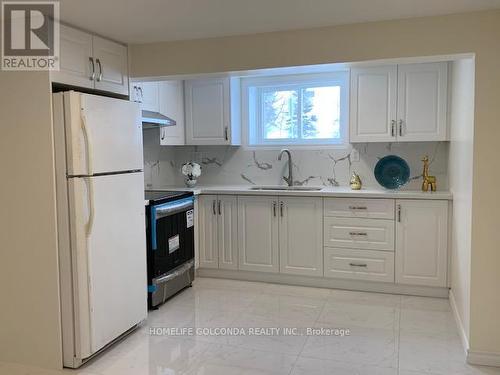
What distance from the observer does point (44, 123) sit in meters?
2.54

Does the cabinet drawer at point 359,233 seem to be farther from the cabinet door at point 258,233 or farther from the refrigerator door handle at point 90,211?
the refrigerator door handle at point 90,211

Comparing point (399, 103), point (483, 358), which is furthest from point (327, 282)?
point (399, 103)

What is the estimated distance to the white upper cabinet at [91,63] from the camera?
8.66ft

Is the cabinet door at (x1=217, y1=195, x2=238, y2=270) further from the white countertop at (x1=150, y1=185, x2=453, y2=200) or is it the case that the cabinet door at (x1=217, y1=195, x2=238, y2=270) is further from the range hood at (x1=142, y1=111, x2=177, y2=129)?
the range hood at (x1=142, y1=111, x2=177, y2=129)

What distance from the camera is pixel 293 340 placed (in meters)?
3.03

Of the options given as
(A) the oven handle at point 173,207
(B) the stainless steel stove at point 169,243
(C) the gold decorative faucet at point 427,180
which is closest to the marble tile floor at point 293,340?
(B) the stainless steel stove at point 169,243

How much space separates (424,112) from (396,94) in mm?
293

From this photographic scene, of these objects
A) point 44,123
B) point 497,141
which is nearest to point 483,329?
point 497,141

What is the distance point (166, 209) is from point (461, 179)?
2.26 m

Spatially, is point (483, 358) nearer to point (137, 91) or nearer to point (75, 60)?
point (75, 60)

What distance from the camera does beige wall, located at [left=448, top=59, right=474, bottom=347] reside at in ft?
8.97

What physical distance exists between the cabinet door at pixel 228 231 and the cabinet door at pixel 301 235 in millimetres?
464

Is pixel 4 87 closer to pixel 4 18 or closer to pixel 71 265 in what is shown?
pixel 4 18

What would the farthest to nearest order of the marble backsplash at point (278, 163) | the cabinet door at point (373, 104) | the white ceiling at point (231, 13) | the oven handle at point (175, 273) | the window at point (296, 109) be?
the window at point (296, 109), the marble backsplash at point (278, 163), the cabinet door at point (373, 104), the oven handle at point (175, 273), the white ceiling at point (231, 13)
